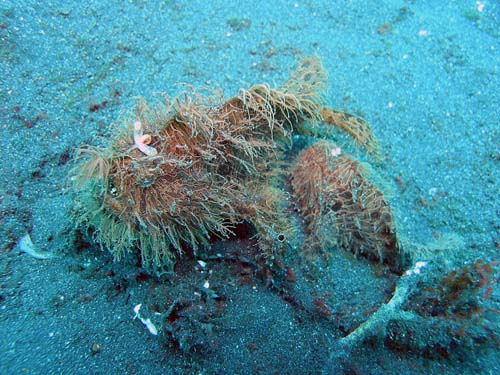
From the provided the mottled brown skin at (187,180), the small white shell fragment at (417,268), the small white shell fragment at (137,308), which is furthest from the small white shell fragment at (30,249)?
the small white shell fragment at (417,268)

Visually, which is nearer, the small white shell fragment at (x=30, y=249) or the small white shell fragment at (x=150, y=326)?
the small white shell fragment at (x=150, y=326)

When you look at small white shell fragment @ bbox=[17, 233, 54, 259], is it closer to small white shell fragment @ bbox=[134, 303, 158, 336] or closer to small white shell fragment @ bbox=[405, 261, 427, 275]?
small white shell fragment @ bbox=[134, 303, 158, 336]

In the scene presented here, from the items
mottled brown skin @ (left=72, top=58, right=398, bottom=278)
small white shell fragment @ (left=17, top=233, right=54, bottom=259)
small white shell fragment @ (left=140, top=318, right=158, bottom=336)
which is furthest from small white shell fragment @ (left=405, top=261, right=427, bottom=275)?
small white shell fragment @ (left=17, top=233, right=54, bottom=259)

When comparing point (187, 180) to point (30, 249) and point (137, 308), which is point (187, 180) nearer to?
point (137, 308)

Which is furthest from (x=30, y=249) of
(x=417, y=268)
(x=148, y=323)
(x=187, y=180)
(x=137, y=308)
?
(x=417, y=268)

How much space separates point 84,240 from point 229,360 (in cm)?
164

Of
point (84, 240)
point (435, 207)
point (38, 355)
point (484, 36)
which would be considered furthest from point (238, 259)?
point (484, 36)

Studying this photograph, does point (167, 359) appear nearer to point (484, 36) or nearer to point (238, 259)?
point (238, 259)

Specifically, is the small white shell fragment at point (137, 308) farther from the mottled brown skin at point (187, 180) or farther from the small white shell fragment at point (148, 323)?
the mottled brown skin at point (187, 180)

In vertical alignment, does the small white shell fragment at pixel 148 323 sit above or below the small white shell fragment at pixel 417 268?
below

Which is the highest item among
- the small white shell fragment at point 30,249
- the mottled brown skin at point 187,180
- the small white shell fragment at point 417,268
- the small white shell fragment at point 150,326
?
the mottled brown skin at point 187,180

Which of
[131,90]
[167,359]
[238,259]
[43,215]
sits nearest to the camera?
[167,359]

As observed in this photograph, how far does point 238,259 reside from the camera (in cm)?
324

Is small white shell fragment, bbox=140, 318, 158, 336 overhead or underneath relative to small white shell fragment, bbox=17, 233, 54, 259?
underneath
